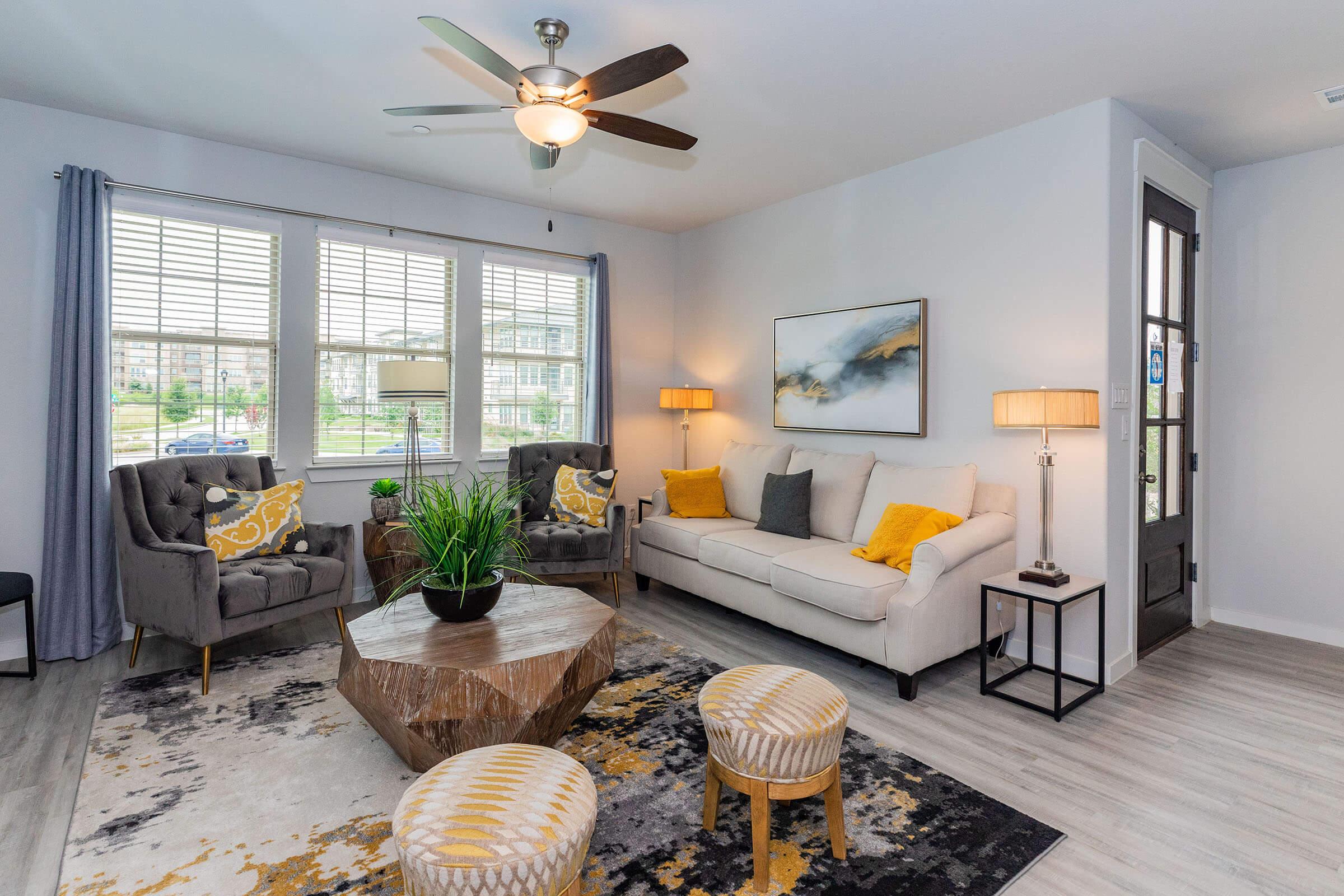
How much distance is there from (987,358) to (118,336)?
4.72 metres

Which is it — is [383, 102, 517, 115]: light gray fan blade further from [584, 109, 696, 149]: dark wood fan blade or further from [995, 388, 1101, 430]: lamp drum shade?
[995, 388, 1101, 430]: lamp drum shade

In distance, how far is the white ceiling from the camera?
8.23ft

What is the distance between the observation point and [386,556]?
152 inches

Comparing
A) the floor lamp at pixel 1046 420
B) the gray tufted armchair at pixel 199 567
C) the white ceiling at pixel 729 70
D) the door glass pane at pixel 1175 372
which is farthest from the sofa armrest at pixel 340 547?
the door glass pane at pixel 1175 372

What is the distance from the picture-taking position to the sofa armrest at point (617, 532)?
4320mm

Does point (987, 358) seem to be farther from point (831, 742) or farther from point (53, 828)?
point (53, 828)

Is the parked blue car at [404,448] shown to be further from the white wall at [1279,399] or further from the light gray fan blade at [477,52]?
the white wall at [1279,399]

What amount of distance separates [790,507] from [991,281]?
1682mm

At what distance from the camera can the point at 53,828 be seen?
2.01 m

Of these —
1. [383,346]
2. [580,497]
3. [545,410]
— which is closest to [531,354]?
[545,410]

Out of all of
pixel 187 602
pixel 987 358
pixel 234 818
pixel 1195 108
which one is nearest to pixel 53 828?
pixel 234 818

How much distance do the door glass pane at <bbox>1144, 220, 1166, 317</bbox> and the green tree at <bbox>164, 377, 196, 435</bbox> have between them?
206 inches

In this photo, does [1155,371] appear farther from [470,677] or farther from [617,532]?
[470,677]

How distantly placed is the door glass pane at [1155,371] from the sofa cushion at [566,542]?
10.2 ft
